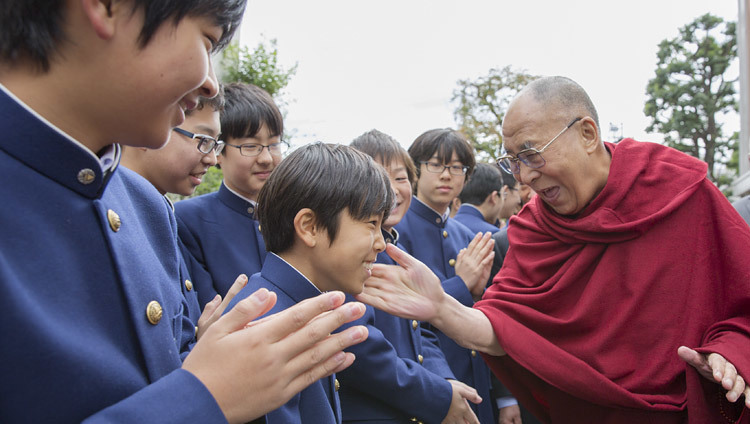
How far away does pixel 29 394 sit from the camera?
91cm

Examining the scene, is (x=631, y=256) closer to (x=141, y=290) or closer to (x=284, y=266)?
(x=284, y=266)

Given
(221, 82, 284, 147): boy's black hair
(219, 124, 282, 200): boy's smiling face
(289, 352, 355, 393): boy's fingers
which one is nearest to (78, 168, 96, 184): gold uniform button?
(289, 352, 355, 393): boy's fingers

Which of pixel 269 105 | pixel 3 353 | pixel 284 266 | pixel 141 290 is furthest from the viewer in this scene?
pixel 269 105

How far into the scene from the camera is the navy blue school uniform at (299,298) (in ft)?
5.65

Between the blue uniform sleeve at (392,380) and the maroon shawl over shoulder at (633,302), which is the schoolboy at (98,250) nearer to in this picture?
the blue uniform sleeve at (392,380)

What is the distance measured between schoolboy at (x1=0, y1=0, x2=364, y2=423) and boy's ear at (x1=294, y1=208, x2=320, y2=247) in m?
0.82

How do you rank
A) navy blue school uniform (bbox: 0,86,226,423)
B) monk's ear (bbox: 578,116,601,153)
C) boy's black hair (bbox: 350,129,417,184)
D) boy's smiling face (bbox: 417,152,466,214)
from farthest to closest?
1. boy's smiling face (bbox: 417,152,466,214)
2. boy's black hair (bbox: 350,129,417,184)
3. monk's ear (bbox: 578,116,601,153)
4. navy blue school uniform (bbox: 0,86,226,423)

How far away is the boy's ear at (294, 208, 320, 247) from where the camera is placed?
1983 millimetres

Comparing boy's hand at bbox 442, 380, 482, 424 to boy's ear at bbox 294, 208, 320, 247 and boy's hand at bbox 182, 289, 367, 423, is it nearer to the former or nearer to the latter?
boy's ear at bbox 294, 208, 320, 247

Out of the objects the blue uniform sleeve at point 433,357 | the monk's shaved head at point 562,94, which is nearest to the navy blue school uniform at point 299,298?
the blue uniform sleeve at point 433,357

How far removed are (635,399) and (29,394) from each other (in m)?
2.32

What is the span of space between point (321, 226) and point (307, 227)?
0.05 metres

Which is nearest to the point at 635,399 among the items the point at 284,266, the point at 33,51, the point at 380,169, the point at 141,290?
the point at 380,169

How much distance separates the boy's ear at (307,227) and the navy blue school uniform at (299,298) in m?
0.12
